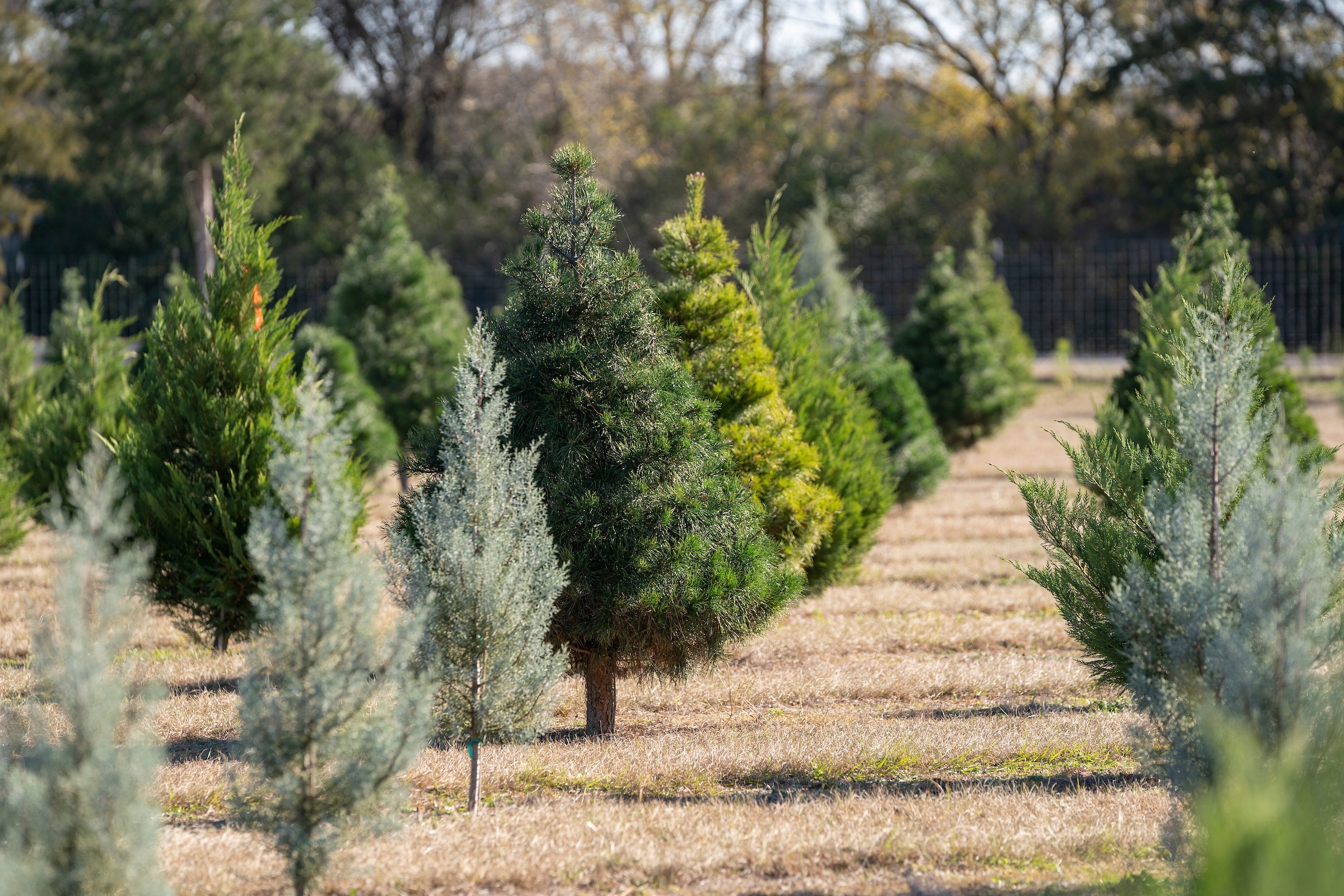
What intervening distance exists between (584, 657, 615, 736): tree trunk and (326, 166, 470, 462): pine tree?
824 centimetres

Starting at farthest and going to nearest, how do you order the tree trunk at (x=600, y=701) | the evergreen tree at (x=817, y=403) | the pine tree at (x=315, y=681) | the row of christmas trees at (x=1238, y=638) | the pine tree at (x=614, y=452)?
the evergreen tree at (x=817, y=403) < the tree trunk at (x=600, y=701) < the pine tree at (x=614, y=452) < the pine tree at (x=315, y=681) < the row of christmas trees at (x=1238, y=638)

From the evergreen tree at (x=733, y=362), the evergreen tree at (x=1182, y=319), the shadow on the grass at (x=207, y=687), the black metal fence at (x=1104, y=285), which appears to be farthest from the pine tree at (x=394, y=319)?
the black metal fence at (x=1104, y=285)

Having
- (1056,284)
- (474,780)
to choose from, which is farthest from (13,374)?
(1056,284)

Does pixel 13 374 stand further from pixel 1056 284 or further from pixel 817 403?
pixel 1056 284

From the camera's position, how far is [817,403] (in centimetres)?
853

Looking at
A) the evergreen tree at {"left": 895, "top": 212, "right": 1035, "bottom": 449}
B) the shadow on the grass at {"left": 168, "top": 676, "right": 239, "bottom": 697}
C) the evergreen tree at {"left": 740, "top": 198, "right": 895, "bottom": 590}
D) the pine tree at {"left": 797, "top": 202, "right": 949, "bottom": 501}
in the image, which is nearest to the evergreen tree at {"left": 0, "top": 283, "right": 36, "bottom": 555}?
the shadow on the grass at {"left": 168, "top": 676, "right": 239, "bottom": 697}

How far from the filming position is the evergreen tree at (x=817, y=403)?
8.30 meters

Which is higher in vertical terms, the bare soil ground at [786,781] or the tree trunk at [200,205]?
the tree trunk at [200,205]

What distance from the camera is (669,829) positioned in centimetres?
442

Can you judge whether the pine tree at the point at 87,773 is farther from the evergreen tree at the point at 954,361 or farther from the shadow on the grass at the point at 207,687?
the evergreen tree at the point at 954,361

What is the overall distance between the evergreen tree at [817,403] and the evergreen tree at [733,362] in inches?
31.4

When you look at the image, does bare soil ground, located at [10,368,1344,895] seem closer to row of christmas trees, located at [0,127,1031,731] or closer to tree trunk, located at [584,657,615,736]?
tree trunk, located at [584,657,615,736]

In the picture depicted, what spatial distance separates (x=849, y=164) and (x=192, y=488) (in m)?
26.4

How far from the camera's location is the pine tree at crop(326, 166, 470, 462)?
46.0 feet
